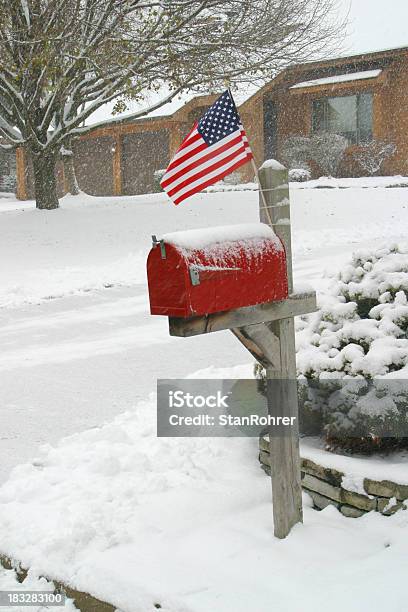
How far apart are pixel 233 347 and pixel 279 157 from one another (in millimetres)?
22300

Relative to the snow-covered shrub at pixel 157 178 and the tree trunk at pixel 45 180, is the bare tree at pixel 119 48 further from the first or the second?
the snow-covered shrub at pixel 157 178

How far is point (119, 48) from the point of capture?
15.9m

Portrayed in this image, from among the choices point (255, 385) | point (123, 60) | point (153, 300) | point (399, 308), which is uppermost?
point (123, 60)

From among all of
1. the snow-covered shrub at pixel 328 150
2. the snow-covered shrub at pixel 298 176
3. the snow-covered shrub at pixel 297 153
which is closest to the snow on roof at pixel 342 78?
the snow-covered shrub at pixel 328 150

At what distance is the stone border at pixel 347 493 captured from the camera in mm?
3738

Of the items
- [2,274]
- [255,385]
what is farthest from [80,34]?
[255,385]

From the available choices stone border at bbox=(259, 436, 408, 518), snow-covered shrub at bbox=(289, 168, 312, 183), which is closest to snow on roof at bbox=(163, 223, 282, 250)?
stone border at bbox=(259, 436, 408, 518)

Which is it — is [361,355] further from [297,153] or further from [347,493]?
[297,153]

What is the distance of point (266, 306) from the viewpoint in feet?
11.1

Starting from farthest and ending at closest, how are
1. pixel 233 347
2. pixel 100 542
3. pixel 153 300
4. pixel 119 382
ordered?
pixel 233 347 < pixel 119 382 < pixel 100 542 < pixel 153 300

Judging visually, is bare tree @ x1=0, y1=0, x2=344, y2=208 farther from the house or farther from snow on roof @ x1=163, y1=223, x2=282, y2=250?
snow on roof @ x1=163, y1=223, x2=282, y2=250

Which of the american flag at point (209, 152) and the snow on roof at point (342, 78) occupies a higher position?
the snow on roof at point (342, 78)

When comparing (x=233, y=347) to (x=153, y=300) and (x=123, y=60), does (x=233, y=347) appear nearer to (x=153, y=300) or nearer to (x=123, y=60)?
(x=153, y=300)

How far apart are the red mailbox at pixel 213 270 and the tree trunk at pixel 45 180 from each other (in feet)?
54.0
